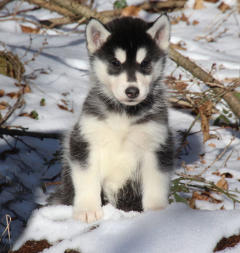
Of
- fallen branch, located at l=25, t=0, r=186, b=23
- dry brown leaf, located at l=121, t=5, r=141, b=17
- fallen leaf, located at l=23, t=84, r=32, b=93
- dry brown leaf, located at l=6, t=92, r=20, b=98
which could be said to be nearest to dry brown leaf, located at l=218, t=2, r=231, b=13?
fallen branch, located at l=25, t=0, r=186, b=23

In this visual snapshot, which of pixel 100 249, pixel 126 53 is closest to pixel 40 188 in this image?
pixel 126 53

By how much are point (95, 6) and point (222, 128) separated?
5062mm

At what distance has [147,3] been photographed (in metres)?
9.77

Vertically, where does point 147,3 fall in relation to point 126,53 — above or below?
below

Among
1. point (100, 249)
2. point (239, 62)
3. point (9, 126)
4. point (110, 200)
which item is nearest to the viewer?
point (100, 249)

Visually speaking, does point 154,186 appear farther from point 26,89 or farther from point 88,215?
point 26,89

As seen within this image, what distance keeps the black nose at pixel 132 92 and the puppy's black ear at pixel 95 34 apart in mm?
603

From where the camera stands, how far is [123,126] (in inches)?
138

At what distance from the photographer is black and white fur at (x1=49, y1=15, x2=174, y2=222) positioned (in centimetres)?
338

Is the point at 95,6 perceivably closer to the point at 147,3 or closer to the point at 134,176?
the point at 147,3

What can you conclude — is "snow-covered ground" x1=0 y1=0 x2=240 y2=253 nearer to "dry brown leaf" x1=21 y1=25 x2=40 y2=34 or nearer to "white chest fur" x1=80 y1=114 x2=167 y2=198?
"dry brown leaf" x1=21 y1=25 x2=40 y2=34

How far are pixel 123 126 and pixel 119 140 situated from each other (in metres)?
0.11

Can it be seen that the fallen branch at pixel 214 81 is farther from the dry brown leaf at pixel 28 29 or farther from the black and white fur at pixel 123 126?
the dry brown leaf at pixel 28 29

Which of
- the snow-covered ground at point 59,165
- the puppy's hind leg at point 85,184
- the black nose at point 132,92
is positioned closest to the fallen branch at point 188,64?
the snow-covered ground at point 59,165
